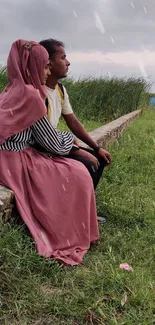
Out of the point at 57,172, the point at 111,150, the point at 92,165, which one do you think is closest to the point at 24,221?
the point at 57,172

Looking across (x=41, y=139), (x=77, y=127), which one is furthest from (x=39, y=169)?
(x=77, y=127)

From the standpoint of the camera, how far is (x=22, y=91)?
10.4 feet

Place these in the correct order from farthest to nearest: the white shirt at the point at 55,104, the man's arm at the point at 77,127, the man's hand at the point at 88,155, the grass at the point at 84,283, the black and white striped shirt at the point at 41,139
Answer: the man's arm at the point at 77,127 < the white shirt at the point at 55,104 < the man's hand at the point at 88,155 < the black and white striped shirt at the point at 41,139 < the grass at the point at 84,283

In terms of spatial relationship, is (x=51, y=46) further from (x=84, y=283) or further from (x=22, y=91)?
(x=84, y=283)

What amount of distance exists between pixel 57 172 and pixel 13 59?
770mm

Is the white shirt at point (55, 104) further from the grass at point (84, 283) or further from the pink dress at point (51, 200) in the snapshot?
the grass at point (84, 283)

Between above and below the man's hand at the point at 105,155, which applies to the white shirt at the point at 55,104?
above

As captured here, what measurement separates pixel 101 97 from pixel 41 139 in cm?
1060

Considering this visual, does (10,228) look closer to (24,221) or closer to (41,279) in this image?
(24,221)

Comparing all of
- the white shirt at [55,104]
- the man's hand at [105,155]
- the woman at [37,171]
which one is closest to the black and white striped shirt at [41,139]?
the woman at [37,171]

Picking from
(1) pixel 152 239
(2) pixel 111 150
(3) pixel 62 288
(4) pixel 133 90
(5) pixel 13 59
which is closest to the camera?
(3) pixel 62 288

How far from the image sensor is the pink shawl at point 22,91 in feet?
10.3

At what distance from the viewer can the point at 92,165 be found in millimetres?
3859

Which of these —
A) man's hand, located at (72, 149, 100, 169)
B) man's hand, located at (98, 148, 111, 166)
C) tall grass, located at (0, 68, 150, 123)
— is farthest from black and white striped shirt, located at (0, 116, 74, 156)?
tall grass, located at (0, 68, 150, 123)
